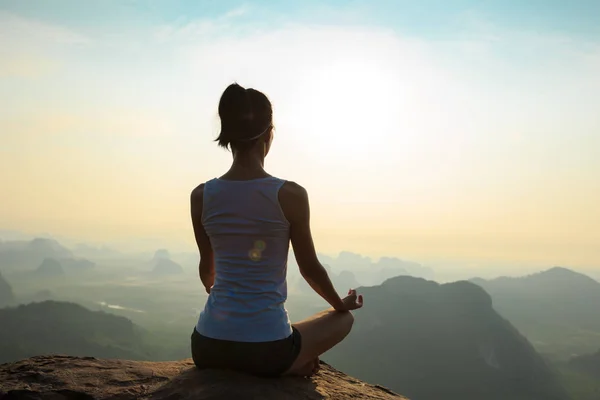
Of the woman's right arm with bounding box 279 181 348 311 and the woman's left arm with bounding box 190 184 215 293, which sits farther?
the woman's left arm with bounding box 190 184 215 293

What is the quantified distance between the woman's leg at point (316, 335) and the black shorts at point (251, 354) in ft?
0.42

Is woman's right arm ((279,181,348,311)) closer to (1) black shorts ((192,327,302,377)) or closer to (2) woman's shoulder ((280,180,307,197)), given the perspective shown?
(2) woman's shoulder ((280,180,307,197))

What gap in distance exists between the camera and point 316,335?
570cm

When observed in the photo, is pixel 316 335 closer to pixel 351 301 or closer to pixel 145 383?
pixel 351 301

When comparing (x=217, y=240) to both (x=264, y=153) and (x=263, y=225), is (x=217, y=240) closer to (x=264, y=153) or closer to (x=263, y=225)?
(x=263, y=225)

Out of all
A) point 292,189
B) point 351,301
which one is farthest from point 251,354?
point 292,189

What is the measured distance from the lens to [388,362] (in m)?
192

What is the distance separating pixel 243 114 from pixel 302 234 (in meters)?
1.45

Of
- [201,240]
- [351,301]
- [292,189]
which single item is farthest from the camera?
[351,301]

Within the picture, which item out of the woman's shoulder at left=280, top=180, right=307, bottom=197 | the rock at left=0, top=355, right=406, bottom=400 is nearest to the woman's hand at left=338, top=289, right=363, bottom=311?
the rock at left=0, top=355, right=406, bottom=400

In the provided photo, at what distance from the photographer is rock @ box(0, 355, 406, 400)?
17.1 feet

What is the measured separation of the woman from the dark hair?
0.01 meters

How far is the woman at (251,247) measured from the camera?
197 inches

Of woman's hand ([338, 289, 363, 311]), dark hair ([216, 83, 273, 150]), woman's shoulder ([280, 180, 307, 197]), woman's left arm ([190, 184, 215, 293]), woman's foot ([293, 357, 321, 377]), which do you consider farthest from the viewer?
woman's hand ([338, 289, 363, 311])
